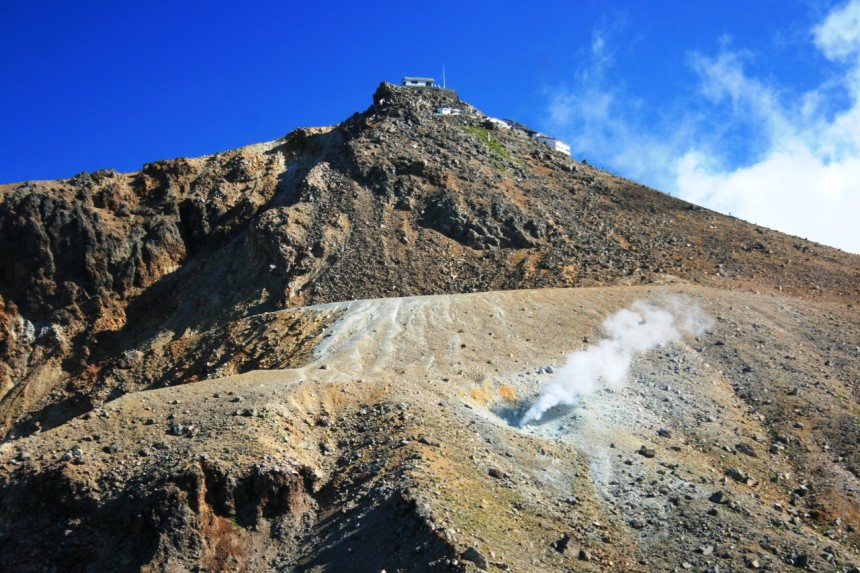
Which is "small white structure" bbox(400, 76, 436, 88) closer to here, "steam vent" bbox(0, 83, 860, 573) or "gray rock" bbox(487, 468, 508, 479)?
"steam vent" bbox(0, 83, 860, 573)

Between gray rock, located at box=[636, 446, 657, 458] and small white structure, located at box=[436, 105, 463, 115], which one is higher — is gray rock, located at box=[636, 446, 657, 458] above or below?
below

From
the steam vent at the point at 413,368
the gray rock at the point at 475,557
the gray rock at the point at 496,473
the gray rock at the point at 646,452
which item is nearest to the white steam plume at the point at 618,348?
the steam vent at the point at 413,368

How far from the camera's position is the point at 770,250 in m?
43.3

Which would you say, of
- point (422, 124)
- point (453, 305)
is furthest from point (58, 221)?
point (453, 305)

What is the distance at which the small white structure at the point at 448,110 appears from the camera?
60316mm

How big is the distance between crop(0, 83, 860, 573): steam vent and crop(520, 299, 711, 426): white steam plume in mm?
149

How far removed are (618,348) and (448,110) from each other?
33667 millimetres

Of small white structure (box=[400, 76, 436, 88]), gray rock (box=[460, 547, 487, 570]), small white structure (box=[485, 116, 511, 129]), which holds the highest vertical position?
small white structure (box=[400, 76, 436, 88])

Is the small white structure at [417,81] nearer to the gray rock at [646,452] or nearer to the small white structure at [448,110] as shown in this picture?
the small white structure at [448,110]

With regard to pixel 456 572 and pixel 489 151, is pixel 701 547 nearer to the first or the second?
pixel 456 572

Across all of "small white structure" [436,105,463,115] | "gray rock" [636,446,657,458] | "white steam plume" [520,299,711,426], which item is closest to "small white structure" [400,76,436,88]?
"small white structure" [436,105,463,115]

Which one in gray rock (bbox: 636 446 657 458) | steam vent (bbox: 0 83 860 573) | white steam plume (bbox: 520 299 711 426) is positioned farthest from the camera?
white steam plume (bbox: 520 299 711 426)

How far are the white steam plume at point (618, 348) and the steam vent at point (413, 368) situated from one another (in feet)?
0.49

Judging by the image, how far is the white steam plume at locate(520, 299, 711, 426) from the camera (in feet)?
90.3
